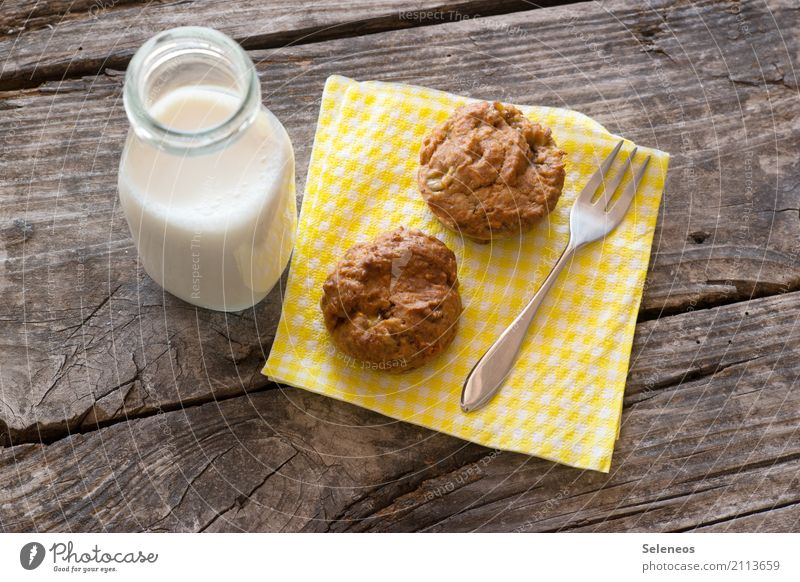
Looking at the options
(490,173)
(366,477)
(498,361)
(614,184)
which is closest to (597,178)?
(614,184)

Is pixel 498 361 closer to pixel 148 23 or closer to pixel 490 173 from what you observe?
pixel 490 173

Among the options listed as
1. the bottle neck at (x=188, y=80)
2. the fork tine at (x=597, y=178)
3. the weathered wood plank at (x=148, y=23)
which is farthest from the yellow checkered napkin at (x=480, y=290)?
the bottle neck at (x=188, y=80)

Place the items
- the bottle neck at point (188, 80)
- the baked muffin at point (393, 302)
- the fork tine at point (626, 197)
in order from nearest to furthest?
1. the bottle neck at point (188, 80)
2. the baked muffin at point (393, 302)
3. the fork tine at point (626, 197)

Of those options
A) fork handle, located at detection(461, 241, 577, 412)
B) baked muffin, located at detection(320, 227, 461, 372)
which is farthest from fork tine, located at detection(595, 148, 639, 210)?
baked muffin, located at detection(320, 227, 461, 372)

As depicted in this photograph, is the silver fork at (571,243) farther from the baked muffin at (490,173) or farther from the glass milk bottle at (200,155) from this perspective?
the glass milk bottle at (200,155)
